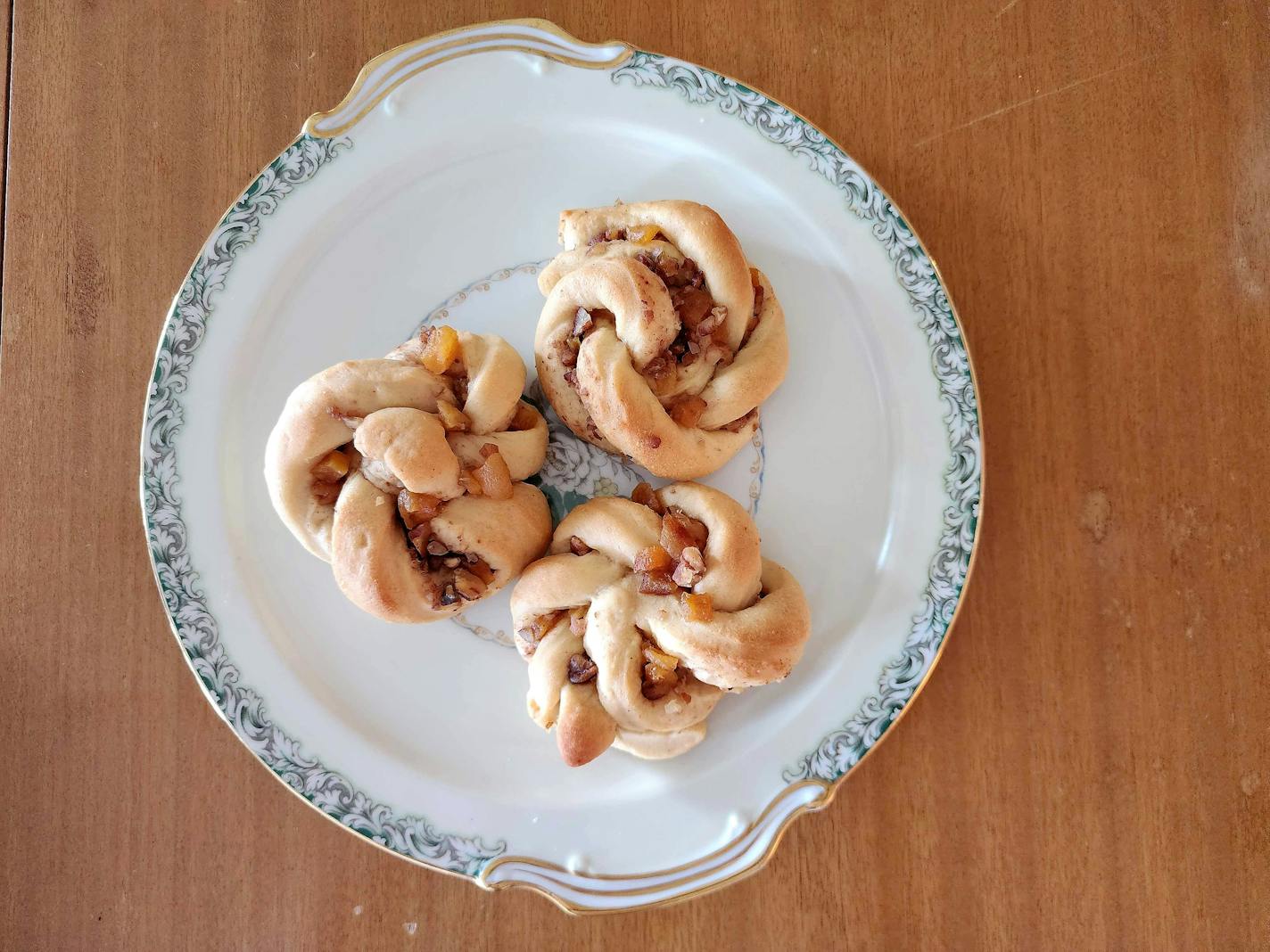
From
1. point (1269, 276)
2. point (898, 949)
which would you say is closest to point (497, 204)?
point (1269, 276)

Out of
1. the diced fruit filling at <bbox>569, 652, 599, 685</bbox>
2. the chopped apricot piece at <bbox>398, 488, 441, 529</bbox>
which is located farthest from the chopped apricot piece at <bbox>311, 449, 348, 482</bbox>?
the diced fruit filling at <bbox>569, 652, 599, 685</bbox>

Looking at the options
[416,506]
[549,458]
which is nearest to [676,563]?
[549,458]

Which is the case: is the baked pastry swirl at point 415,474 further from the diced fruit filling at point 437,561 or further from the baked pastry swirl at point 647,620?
the baked pastry swirl at point 647,620

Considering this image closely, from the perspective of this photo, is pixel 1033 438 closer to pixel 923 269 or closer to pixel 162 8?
pixel 923 269

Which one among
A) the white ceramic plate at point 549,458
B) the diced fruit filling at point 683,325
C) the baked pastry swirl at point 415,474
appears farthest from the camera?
the white ceramic plate at point 549,458

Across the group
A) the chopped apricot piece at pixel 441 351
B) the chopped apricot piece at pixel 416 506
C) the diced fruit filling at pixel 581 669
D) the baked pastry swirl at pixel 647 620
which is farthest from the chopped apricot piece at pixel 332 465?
the diced fruit filling at pixel 581 669

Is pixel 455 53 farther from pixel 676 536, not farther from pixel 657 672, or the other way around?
pixel 657 672

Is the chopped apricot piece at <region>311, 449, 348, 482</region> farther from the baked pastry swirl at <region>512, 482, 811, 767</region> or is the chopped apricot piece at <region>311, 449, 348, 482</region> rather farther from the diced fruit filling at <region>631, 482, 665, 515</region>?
the diced fruit filling at <region>631, 482, 665, 515</region>
